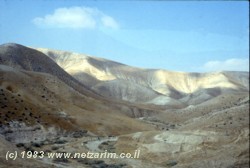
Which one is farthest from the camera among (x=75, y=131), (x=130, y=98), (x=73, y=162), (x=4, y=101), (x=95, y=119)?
(x=130, y=98)

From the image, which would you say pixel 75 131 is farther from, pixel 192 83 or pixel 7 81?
pixel 192 83

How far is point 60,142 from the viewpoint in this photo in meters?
30.3

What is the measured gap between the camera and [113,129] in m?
43.9

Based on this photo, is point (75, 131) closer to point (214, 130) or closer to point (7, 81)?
point (7, 81)

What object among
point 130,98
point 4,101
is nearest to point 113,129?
point 4,101

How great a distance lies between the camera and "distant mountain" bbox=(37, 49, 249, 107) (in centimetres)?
13112

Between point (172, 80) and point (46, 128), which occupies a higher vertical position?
point (172, 80)

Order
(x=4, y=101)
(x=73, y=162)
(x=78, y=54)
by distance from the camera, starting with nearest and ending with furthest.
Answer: (x=73, y=162) < (x=4, y=101) < (x=78, y=54)

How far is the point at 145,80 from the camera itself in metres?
164

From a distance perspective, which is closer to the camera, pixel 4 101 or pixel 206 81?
pixel 4 101

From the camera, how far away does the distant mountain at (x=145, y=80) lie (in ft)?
430

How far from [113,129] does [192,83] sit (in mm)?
128160

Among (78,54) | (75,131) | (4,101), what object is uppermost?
(78,54)

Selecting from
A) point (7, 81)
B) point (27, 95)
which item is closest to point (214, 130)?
point (27, 95)
